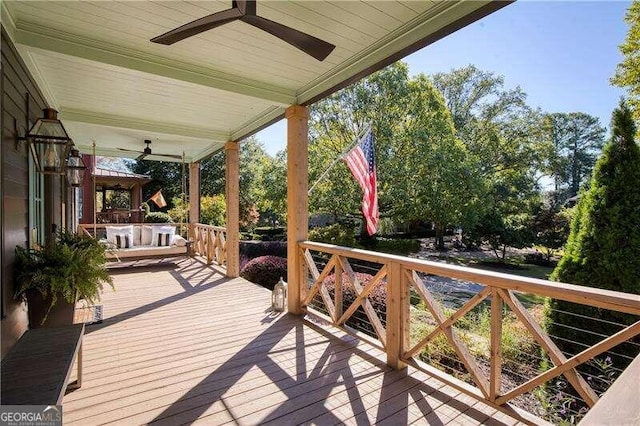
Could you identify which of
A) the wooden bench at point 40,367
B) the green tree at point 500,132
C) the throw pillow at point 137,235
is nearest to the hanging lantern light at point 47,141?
the wooden bench at point 40,367

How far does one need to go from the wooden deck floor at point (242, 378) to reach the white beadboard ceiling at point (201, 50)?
8.37ft

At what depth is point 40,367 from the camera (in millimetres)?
1778

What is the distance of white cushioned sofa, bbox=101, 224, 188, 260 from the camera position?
21.7ft

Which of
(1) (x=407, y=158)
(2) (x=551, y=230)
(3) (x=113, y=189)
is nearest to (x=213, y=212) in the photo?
(3) (x=113, y=189)

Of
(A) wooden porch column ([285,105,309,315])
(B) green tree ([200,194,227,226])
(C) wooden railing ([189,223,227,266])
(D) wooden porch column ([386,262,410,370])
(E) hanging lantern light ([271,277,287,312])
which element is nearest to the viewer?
(D) wooden porch column ([386,262,410,370])

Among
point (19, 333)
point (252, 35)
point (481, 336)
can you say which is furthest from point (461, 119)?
point (19, 333)

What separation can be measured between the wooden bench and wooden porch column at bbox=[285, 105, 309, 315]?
7.13ft

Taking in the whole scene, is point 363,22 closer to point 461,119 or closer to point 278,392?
point 278,392

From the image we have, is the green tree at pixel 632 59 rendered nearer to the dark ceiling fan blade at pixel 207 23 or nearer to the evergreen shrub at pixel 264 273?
the evergreen shrub at pixel 264 273

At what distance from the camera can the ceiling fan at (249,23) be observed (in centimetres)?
173

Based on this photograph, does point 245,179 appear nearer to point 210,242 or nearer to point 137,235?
point 137,235

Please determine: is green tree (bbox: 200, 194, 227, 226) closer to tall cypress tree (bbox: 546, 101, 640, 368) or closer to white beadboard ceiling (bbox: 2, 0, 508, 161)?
white beadboard ceiling (bbox: 2, 0, 508, 161)

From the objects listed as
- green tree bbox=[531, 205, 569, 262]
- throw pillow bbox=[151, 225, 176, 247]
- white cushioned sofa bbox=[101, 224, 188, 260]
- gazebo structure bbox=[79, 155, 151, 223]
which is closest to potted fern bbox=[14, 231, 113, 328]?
white cushioned sofa bbox=[101, 224, 188, 260]

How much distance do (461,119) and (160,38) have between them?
20103mm
